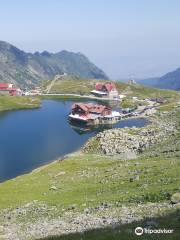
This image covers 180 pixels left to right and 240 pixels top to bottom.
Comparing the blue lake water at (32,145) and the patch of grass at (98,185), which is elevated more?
the patch of grass at (98,185)

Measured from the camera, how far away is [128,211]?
50.2 metres

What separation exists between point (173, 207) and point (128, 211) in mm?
5419

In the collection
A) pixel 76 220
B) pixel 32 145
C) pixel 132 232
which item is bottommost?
pixel 32 145

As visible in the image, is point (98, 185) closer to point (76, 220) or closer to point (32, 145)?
point (76, 220)

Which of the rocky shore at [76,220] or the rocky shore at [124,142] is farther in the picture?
the rocky shore at [124,142]

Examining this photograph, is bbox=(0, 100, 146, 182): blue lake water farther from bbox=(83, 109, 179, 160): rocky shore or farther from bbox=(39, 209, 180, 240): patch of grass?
bbox=(39, 209, 180, 240): patch of grass

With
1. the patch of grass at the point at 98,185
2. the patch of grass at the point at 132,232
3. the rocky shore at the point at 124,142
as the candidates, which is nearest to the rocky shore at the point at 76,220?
the patch of grass at the point at 132,232

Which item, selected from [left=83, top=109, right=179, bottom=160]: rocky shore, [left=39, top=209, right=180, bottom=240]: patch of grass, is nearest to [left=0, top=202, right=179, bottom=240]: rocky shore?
[left=39, top=209, right=180, bottom=240]: patch of grass

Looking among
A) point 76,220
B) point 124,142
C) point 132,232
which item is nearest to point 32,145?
point 124,142

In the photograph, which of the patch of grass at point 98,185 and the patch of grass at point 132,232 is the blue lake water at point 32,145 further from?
the patch of grass at point 132,232

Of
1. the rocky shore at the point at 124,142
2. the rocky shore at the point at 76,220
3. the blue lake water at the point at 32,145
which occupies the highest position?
the rocky shore at the point at 76,220

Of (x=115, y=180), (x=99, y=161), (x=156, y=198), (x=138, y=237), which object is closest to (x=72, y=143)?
(x=99, y=161)

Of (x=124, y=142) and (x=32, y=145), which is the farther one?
(x=32, y=145)

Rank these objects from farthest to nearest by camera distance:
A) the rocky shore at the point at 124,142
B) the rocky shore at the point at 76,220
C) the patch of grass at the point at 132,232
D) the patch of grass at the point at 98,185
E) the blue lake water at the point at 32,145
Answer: the blue lake water at the point at 32,145 < the rocky shore at the point at 124,142 < the patch of grass at the point at 98,185 < the rocky shore at the point at 76,220 < the patch of grass at the point at 132,232
